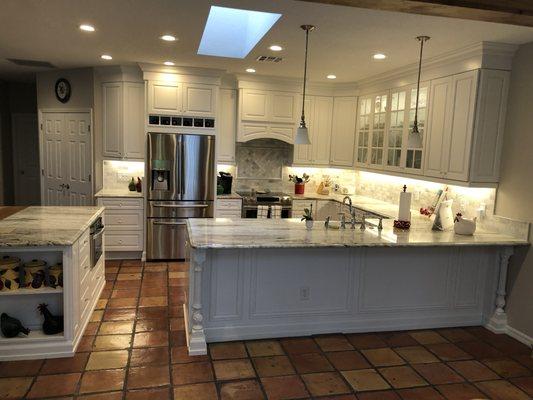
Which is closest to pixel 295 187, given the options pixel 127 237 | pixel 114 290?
pixel 127 237

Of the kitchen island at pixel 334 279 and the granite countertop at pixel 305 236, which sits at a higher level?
the granite countertop at pixel 305 236

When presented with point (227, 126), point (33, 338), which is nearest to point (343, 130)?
point (227, 126)

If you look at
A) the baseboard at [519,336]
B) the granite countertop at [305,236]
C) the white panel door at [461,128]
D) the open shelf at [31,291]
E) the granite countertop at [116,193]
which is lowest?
the baseboard at [519,336]

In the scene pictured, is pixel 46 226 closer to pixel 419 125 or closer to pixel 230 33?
pixel 230 33

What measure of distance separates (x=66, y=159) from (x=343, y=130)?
416cm

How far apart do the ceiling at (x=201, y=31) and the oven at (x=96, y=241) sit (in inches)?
70.0

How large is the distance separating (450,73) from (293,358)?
3.09 m

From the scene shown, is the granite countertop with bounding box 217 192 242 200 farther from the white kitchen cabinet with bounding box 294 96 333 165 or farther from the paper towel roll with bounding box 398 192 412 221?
the paper towel roll with bounding box 398 192 412 221

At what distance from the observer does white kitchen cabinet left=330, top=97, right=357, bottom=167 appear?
20.9 feet

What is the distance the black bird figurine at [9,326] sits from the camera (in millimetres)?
3078

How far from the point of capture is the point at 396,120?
518cm

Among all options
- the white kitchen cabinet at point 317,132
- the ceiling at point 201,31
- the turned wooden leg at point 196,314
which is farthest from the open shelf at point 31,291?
the white kitchen cabinet at point 317,132

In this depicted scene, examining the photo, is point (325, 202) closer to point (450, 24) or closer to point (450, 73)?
point (450, 73)

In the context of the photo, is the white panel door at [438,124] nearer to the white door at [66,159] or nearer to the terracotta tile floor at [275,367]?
the terracotta tile floor at [275,367]
